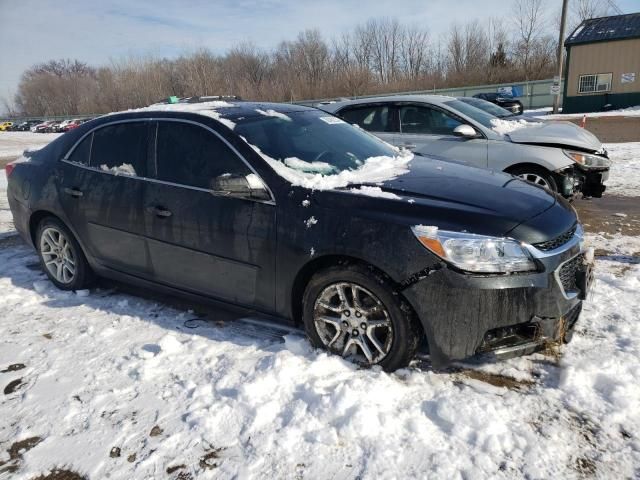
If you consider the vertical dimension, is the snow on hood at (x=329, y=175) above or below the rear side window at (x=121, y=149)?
below

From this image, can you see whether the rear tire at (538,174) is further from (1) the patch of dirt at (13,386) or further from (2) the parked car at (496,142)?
(1) the patch of dirt at (13,386)

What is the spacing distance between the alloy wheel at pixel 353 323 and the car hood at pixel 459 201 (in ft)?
1.71

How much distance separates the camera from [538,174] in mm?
6402

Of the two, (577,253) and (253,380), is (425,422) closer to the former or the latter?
(253,380)

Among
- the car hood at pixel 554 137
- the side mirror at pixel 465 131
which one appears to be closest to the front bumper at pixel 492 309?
the side mirror at pixel 465 131

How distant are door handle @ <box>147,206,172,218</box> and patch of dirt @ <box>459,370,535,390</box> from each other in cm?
232

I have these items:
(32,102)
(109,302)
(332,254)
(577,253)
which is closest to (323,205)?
(332,254)

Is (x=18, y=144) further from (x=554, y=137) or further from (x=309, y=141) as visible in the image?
(x=309, y=141)

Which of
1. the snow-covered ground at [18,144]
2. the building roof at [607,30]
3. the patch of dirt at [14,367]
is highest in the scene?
the building roof at [607,30]

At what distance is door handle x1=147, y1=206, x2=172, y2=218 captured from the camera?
12.2 feet

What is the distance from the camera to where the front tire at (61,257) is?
455cm

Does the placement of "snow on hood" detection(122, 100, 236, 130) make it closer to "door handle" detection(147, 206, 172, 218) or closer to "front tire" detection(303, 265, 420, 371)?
"door handle" detection(147, 206, 172, 218)

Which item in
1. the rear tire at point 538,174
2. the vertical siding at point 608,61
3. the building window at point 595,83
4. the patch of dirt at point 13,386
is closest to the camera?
the patch of dirt at point 13,386

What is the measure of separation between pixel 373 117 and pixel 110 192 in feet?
14.0
